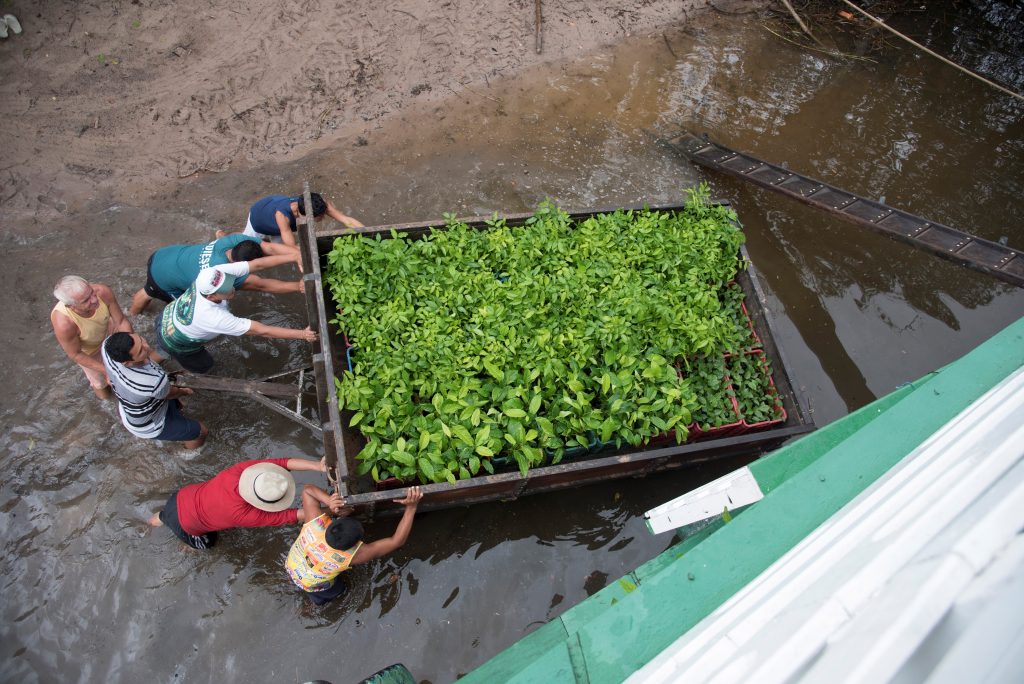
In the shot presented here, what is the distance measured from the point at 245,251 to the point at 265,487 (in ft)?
6.32

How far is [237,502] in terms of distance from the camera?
411 centimetres

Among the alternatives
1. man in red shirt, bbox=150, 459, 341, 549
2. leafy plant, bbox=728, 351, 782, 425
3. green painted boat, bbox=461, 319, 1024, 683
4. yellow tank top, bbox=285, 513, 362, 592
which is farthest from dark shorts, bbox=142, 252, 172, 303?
leafy plant, bbox=728, 351, 782, 425

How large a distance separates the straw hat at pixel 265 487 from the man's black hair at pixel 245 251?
5.56ft

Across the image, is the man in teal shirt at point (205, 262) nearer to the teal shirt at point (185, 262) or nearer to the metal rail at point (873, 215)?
the teal shirt at point (185, 262)

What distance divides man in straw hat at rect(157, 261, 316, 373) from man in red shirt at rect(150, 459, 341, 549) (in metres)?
1.05

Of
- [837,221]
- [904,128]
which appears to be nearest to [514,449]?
[837,221]

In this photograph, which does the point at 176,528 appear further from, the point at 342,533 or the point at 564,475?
the point at 564,475

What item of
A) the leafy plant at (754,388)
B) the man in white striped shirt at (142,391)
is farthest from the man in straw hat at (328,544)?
the leafy plant at (754,388)

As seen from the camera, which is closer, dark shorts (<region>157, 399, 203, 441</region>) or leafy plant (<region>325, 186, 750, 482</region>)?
leafy plant (<region>325, 186, 750, 482</region>)

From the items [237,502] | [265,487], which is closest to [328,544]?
[265,487]

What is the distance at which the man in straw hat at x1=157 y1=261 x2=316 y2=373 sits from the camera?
4.53 meters

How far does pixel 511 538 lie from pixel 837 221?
5.49m

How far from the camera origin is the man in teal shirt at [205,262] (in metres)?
4.89

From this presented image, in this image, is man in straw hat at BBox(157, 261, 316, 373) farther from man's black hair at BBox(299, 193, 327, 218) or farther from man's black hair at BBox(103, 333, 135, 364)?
man's black hair at BBox(299, 193, 327, 218)
